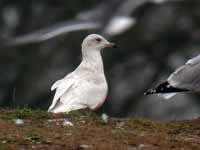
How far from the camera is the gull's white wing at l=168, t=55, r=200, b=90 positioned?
10.6 metres

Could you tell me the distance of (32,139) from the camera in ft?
24.8

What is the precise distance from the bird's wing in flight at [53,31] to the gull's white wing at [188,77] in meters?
14.3

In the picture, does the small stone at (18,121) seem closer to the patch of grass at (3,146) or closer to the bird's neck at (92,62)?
the patch of grass at (3,146)

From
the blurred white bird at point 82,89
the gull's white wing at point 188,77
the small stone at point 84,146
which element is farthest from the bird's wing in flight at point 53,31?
the small stone at point 84,146

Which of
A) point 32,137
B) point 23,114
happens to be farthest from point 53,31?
point 32,137

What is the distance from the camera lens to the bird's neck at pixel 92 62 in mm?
10602

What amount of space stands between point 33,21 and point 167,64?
6499mm

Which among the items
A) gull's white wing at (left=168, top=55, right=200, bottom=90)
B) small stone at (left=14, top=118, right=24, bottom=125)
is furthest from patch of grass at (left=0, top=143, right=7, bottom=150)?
gull's white wing at (left=168, top=55, right=200, bottom=90)

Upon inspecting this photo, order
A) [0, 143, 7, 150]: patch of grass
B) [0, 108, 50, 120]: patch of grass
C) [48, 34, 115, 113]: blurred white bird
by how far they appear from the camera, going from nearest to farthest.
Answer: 1. [0, 143, 7, 150]: patch of grass
2. [0, 108, 50, 120]: patch of grass
3. [48, 34, 115, 113]: blurred white bird

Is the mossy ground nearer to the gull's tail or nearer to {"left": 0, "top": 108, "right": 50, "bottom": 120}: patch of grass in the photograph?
{"left": 0, "top": 108, "right": 50, "bottom": 120}: patch of grass

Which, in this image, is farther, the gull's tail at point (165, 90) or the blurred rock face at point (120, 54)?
the blurred rock face at point (120, 54)

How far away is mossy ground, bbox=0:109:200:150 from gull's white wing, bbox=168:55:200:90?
5.36 ft

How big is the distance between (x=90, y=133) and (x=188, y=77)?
3.06 metres

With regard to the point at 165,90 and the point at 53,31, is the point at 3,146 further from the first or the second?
the point at 53,31
